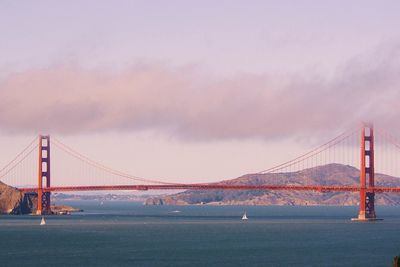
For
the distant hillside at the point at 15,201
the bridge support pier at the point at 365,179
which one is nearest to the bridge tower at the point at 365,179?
the bridge support pier at the point at 365,179

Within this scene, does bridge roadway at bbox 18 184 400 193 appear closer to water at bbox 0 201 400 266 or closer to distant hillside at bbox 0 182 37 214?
water at bbox 0 201 400 266

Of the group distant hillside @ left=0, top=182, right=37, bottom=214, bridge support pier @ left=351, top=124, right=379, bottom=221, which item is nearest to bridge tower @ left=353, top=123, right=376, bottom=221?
bridge support pier @ left=351, top=124, right=379, bottom=221

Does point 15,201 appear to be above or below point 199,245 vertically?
above

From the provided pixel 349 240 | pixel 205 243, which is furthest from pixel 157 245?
pixel 349 240

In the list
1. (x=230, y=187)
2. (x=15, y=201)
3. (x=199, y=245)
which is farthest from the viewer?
(x=15, y=201)

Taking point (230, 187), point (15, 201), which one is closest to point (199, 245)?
point (230, 187)

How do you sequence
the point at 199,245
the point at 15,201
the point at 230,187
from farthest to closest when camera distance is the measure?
the point at 15,201
the point at 230,187
the point at 199,245

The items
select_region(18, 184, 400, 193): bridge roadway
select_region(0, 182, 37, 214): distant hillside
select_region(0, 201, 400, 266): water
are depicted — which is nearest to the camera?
select_region(0, 201, 400, 266): water

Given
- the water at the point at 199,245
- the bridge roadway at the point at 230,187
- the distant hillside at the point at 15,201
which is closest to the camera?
the water at the point at 199,245

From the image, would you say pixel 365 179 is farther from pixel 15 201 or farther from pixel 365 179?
pixel 15 201

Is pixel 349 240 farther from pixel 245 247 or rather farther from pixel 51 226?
pixel 51 226

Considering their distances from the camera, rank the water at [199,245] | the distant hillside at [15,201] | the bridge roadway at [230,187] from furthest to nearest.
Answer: the distant hillside at [15,201] → the bridge roadway at [230,187] → the water at [199,245]

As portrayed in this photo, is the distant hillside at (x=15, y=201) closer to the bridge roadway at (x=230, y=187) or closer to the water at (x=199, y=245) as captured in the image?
the bridge roadway at (x=230, y=187)
